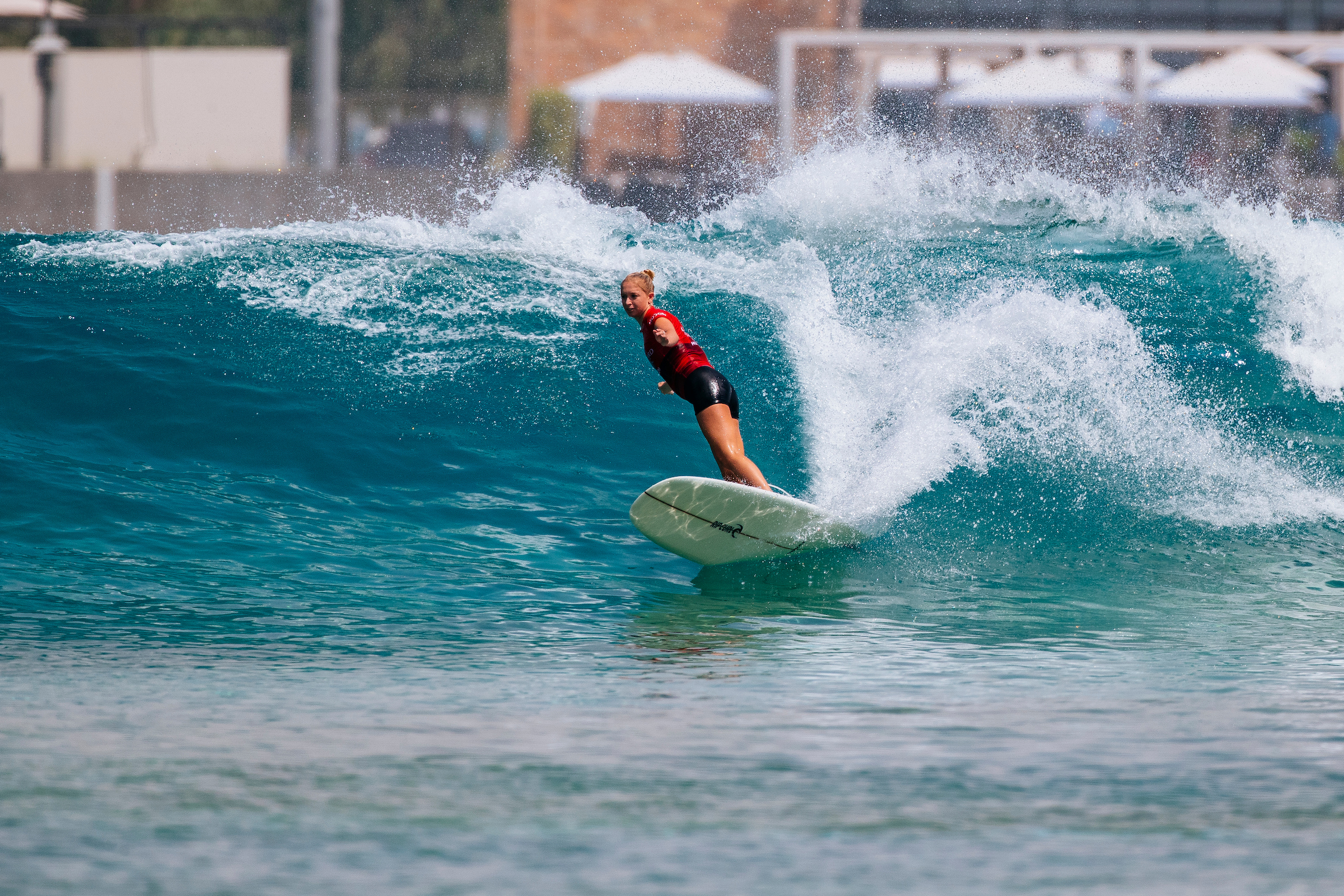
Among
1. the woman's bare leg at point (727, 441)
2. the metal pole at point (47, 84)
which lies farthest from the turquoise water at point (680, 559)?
the metal pole at point (47, 84)

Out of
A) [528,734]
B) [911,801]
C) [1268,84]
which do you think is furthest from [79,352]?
[1268,84]

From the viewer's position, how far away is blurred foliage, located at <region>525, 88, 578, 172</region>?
867 inches

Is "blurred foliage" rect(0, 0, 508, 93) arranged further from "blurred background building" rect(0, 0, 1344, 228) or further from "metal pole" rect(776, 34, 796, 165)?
"metal pole" rect(776, 34, 796, 165)

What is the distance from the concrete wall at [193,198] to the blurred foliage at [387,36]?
19.1m

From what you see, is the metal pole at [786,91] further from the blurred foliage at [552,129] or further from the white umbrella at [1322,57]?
the white umbrella at [1322,57]

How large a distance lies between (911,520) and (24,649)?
4619mm

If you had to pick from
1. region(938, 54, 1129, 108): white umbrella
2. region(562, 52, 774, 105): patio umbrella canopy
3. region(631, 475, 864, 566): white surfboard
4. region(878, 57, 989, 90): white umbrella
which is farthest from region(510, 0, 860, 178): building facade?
region(631, 475, 864, 566): white surfboard

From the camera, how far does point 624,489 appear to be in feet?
29.2

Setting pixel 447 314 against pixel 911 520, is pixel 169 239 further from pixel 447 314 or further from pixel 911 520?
pixel 911 520

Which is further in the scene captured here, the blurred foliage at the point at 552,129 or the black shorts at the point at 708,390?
the blurred foliage at the point at 552,129

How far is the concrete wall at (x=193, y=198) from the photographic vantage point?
16141 millimetres

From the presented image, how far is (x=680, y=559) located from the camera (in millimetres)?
7641

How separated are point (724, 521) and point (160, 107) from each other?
16.3m

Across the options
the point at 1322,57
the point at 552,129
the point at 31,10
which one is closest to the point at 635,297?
the point at 552,129
